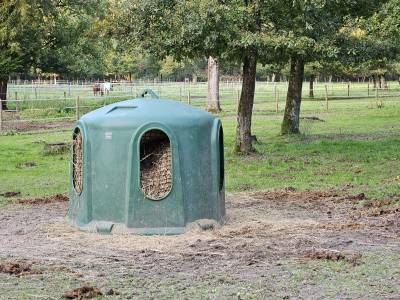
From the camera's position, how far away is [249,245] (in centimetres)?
794

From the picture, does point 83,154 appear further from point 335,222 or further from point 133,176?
point 335,222

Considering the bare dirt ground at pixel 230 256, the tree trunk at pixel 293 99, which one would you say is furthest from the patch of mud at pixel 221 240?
→ the tree trunk at pixel 293 99

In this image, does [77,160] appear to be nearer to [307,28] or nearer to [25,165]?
[307,28]

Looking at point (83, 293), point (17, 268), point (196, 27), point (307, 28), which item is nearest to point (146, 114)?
point (17, 268)

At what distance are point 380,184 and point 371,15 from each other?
24.6 ft

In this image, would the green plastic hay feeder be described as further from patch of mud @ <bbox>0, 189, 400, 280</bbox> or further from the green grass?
the green grass

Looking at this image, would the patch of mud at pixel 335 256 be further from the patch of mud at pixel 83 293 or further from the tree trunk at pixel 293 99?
the tree trunk at pixel 293 99

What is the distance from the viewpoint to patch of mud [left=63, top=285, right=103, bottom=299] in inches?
233

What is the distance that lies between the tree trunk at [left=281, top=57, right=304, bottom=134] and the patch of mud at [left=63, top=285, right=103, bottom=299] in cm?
1643

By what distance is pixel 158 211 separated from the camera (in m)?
8.63

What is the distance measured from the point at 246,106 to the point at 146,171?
27.0 feet

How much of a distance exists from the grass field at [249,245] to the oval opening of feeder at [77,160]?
1.70 feet

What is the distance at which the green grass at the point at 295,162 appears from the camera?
503 inches

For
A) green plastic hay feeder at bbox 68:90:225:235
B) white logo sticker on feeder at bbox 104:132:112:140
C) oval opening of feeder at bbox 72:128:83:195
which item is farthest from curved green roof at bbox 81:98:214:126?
oval opening of feeder at bbox 72:128:83:195
